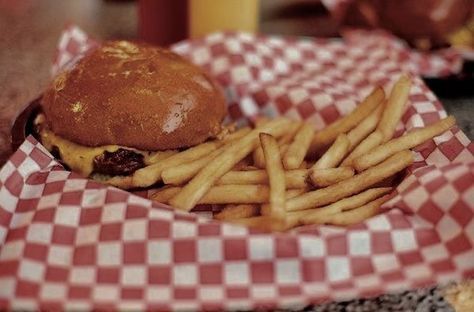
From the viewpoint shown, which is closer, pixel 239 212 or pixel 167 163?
pixel 239 212

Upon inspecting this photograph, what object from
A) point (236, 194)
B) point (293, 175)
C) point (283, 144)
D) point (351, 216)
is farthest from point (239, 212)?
point (283, 144)

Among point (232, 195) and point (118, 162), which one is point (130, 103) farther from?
point (232, 195)

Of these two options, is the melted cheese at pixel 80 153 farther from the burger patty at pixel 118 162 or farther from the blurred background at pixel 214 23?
the blurred background at pixel 214 23

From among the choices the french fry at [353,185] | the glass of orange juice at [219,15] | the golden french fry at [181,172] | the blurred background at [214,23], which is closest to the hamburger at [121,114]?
the golden french fry at [181,172]

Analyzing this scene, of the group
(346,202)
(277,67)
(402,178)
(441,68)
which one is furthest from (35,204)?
(441,68)

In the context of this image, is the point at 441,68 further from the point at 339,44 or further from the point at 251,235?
the point at 251,235

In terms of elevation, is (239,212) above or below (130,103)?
below
